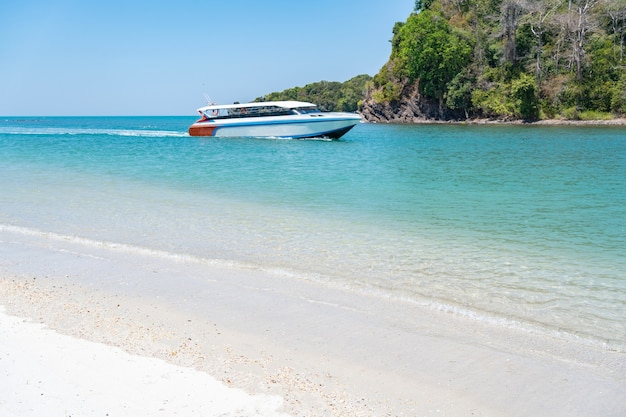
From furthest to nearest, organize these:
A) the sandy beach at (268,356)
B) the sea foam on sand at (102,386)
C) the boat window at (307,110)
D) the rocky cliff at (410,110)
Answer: the rocky cliff at (410,110)
the boat window at (307,110)
the sandy beach at (268,356)
the sea foam on sand at (102,386)

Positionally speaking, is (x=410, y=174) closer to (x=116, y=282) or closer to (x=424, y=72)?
(x=116, y=282)

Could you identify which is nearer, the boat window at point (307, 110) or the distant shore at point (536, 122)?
the boat window at point (307, 110)

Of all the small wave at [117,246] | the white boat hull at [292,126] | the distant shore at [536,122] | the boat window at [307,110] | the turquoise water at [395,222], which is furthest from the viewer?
the distant shore at [536,122]

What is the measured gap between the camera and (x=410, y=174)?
19016mm

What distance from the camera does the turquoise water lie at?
689 cm

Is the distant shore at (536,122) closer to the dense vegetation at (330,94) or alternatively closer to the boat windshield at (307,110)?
the boat windshield at (307,110)

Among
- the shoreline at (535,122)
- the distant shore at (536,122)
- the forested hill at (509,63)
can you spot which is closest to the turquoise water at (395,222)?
the shoreline at (535,122)

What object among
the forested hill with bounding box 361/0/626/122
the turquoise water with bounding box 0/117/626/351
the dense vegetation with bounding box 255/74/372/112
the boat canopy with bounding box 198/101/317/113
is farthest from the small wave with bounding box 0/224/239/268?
the dense vegetation with bounding box 255/74/372/112

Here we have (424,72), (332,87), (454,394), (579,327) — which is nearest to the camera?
(454,394)

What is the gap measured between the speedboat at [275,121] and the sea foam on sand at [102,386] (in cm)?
3232

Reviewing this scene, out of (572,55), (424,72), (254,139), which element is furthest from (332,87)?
(254,139)

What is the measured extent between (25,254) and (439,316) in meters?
6.62

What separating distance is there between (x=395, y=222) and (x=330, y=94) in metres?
128

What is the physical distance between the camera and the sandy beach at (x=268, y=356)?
4.00 metres
